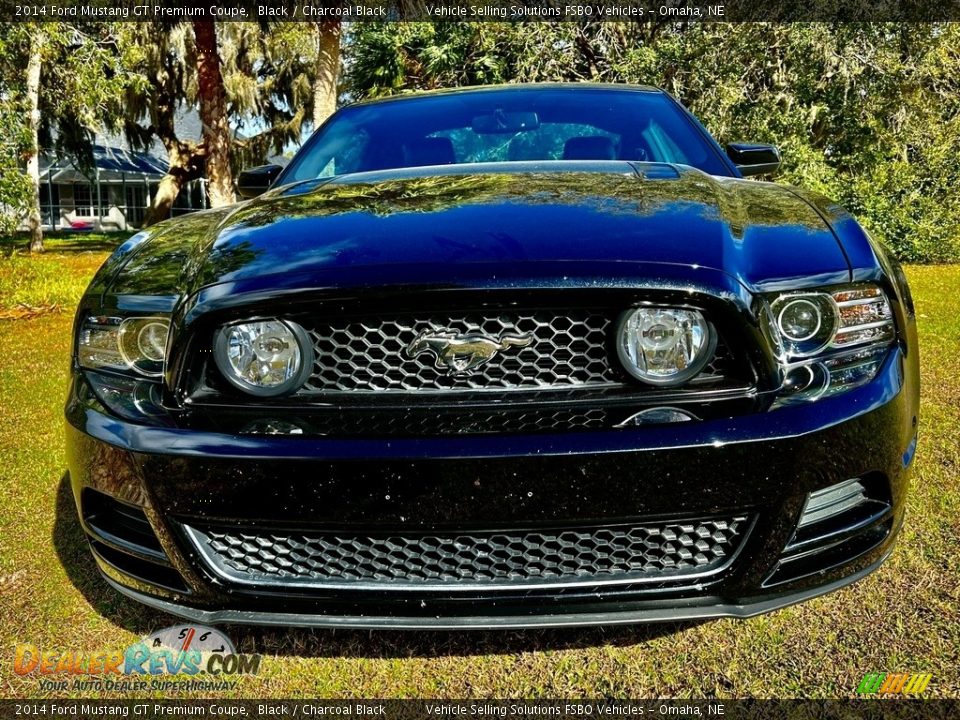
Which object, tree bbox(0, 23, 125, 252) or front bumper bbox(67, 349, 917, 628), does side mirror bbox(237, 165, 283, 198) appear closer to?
front bumper bbox(67, 349, 917, 628)

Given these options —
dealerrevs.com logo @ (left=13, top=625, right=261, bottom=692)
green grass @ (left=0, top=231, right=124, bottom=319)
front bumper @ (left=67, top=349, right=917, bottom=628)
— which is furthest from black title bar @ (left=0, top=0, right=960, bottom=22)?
front bumper @ (left=67, top=349, right=917, bottom=628)

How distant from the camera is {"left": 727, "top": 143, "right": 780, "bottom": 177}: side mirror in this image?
318 cm

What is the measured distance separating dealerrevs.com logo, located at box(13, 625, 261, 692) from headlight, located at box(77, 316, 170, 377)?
82 cm

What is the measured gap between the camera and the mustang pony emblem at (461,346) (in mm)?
1655

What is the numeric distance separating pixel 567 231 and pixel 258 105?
2667 cm

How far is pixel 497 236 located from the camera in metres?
1.76

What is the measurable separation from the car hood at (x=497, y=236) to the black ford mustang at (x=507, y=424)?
11mm

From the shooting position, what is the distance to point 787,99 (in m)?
14.4

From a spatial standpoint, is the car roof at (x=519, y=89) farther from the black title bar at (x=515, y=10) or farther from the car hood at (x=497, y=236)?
the black title bar at (x=515, y=10)

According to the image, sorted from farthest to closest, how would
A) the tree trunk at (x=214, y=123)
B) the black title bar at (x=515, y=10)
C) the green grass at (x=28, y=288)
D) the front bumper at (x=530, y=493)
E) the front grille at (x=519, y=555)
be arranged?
the tree trunk at (x=214, y=123) < the black title bar at (x=515, y=10) < the green grass at (x=28, y=288) < the front grille at (x=519, y=555) < the front bumper at (x=530, y=493)

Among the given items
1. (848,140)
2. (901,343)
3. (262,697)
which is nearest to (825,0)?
(848,140)

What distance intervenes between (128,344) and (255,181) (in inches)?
56.5

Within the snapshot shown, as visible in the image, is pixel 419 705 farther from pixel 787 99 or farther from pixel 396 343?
pixel 787 99

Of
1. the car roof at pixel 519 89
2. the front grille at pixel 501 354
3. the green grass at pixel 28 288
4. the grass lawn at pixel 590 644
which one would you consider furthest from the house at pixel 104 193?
the front grille at pixel 501 354
